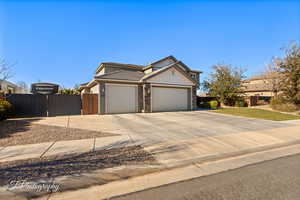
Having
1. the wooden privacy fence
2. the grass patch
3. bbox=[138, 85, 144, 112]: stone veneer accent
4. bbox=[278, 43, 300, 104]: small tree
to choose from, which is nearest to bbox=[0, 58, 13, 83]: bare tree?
the wooden privacy fence

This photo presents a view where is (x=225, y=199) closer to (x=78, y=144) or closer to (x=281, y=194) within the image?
(x=281, y=194)

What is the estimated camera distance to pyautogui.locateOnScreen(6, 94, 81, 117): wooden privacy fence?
10.2 m

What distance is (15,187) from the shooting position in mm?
2496

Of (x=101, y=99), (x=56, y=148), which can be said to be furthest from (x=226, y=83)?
(x=56, y=148)

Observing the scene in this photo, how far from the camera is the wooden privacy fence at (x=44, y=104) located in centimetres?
1017

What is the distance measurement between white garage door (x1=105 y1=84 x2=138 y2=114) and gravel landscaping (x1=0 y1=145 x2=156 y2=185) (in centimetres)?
839

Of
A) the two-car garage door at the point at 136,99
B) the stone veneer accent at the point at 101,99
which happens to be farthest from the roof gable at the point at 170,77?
the stone veneer accent at the point at 101,99

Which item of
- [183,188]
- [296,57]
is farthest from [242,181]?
[296,57]

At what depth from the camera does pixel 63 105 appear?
Answer: 11.4 m

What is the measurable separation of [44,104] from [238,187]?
12.9 m

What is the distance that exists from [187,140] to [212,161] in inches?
62.3

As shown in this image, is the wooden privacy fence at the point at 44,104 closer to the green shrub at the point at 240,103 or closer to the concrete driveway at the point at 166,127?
the concrete driveway at the point at 166,127

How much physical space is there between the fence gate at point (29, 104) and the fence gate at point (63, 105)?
398mm

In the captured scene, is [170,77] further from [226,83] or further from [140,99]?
[226,83]
